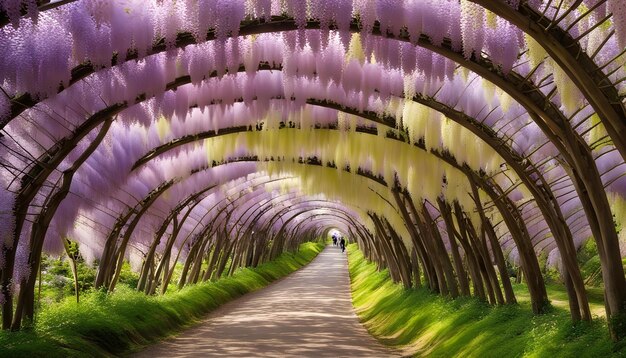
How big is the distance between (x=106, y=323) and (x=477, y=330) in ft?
20.6

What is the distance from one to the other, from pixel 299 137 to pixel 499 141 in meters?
4.40

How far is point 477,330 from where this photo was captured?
11.2 meters

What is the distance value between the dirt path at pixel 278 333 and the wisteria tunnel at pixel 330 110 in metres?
2.48

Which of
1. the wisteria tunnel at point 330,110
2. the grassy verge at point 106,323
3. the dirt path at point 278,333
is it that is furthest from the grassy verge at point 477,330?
the grassy verge at point 106,323

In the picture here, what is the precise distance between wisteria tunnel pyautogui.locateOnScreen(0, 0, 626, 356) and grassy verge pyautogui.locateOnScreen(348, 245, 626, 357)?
373 millimetres

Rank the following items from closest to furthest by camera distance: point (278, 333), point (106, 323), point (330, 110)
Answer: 1. point (106, 323)
2. point (330, 110)
3. point (278, 333)

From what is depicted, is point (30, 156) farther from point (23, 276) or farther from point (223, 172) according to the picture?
point (223, 172)

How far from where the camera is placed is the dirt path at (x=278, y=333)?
42.4ft

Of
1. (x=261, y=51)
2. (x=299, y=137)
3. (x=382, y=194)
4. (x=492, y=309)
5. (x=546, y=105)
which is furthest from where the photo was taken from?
(x=382, y=194)

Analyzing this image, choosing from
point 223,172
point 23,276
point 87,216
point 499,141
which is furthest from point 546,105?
point 223,172

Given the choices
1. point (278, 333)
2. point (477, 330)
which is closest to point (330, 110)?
point (477, 330)

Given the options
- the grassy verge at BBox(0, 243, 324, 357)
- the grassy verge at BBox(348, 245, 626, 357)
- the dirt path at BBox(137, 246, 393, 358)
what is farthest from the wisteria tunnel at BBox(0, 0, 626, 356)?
the dirt path at BBox(137, 246, 393, 358)

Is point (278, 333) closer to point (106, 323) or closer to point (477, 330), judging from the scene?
point (106, 323)

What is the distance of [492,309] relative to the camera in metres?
12.4
